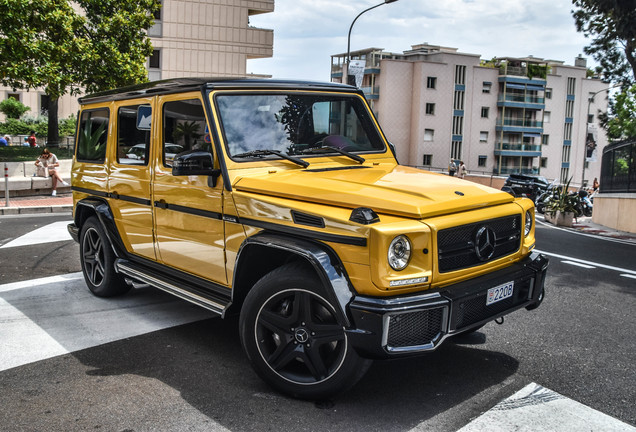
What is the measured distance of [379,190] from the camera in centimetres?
413

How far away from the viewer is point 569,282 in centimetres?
802

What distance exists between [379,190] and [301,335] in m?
1.06

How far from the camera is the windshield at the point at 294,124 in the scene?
4762 millimetres

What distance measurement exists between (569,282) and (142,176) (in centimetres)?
548

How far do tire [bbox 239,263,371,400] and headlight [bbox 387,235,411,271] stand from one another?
450 mm

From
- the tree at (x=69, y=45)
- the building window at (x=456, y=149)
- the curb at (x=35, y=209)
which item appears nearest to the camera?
the curb at (x=35, y=209)

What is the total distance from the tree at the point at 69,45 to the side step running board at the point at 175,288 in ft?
52.2

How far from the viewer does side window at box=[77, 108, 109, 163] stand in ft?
20.5

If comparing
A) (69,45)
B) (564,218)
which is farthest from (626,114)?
(69,45)

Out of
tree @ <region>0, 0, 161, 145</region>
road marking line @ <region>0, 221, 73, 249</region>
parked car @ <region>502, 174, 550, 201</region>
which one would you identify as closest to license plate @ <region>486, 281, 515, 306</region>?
road marking line @ <region>0, 221, 73, 249</region>

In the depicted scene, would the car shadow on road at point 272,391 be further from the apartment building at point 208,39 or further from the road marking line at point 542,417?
the apartment building at point 208,39

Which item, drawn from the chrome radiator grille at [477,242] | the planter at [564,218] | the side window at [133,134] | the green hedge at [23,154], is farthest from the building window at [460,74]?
the chrome radiator grille at [477,242]

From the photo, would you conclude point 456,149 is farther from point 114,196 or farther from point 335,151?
point 335,151

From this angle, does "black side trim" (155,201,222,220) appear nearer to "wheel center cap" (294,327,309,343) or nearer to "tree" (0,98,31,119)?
"wheel center cap" (294,327,309,343)
